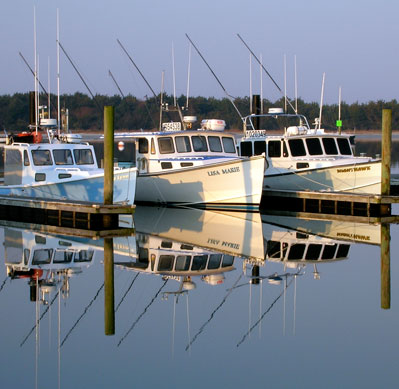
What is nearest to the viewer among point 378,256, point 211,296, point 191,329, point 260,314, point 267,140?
point 191,329

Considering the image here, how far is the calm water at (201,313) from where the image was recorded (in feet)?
32.3

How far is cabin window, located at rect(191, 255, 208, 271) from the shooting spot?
15688mm

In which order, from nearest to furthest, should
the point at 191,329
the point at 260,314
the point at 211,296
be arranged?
1. the point at 191,329
2. the point at 260,314
3. the point at 211,296

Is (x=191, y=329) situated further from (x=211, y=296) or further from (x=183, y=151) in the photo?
(x=183, y=151)

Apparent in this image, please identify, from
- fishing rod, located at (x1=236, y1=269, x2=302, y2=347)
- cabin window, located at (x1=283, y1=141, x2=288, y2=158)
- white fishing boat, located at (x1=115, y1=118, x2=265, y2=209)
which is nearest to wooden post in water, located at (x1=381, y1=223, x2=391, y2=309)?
fishing rod, located at (x1=236, y1=269, x2=302, y2=347)

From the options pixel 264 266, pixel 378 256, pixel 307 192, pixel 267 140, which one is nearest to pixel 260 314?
pixel 264 266

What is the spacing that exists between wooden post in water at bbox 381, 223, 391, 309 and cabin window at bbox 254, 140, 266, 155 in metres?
6.69

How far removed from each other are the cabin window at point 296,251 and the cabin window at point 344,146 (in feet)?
29.6

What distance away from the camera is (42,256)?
54.9ft

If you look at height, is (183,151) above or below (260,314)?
above

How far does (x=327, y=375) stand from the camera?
966cm

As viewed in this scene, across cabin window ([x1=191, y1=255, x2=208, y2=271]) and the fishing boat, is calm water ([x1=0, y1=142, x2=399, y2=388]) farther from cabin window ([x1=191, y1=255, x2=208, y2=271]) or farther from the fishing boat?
the fishing boat

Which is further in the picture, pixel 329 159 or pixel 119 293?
pixel 329 159

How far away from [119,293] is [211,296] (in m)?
1.39
